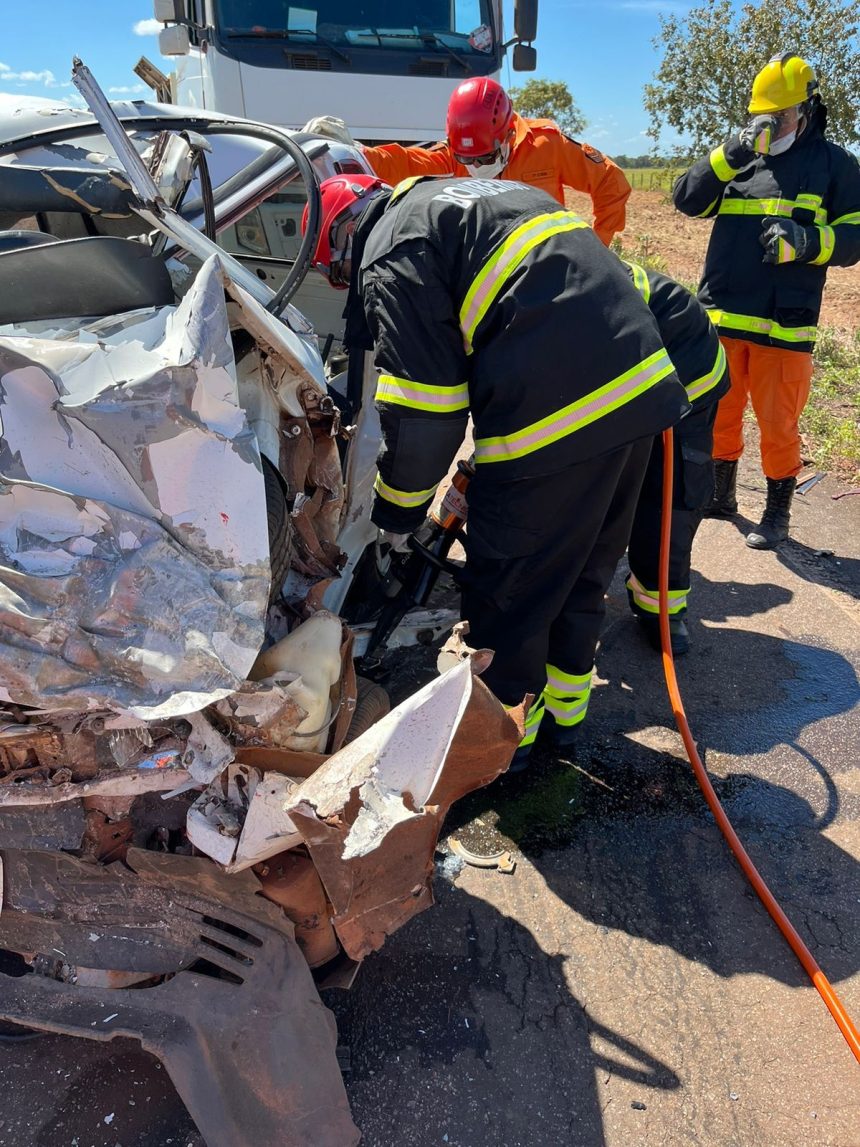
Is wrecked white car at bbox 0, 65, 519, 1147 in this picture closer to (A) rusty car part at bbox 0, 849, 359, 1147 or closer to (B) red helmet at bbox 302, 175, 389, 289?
(A) rusty car part at bbox 0, 849, 359, 1147

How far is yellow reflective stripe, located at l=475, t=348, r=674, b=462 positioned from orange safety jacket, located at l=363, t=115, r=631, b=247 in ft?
9.31

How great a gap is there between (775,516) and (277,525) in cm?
321

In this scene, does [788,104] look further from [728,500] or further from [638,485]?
[638,485]

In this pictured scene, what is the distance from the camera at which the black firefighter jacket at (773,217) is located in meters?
3.84

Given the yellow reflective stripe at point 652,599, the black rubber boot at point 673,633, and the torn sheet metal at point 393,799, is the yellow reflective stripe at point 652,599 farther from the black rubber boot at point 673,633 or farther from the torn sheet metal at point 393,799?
the torn sheet metal at point 393,799

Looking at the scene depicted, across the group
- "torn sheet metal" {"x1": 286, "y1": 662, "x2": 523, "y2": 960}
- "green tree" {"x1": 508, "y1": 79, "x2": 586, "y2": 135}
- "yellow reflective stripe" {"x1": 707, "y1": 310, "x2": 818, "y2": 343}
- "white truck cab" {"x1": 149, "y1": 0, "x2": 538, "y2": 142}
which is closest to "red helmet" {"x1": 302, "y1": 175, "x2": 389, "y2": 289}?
"torn sheet metal" {"x1": 286, "y1": 662, "x2": 523, "y2": 960}

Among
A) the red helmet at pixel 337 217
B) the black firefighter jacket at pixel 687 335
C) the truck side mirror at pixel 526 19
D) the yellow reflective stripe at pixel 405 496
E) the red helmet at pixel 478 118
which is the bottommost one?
the yellow reflective stripe at pixel 405 496

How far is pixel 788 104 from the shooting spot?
12.3ft

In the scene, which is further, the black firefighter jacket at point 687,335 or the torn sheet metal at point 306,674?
the black firefighter jacket at point 687,335

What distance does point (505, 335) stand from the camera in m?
2.04

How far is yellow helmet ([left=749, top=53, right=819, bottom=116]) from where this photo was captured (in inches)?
146

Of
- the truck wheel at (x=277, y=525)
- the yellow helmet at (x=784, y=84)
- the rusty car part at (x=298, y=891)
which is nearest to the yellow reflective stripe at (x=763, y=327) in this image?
the yellow helmet at (x=784, y=84)

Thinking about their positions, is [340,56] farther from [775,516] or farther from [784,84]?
[775,516]

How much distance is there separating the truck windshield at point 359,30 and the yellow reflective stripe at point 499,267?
12.6 ft
